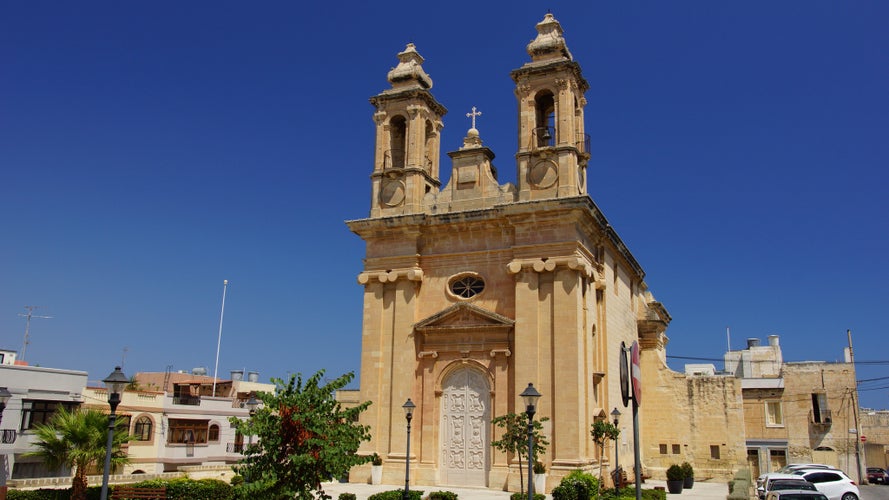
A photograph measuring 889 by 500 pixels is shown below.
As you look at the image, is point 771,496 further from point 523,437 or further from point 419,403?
point 419,403

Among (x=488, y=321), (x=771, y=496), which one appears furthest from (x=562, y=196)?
(x=771, y=496)

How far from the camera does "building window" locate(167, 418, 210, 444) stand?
130 feet

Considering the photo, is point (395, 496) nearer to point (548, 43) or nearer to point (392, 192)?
point (392, 192)

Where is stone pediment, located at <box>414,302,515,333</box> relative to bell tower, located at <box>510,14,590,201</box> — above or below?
below

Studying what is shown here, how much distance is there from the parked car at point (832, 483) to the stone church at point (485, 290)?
7209 mm

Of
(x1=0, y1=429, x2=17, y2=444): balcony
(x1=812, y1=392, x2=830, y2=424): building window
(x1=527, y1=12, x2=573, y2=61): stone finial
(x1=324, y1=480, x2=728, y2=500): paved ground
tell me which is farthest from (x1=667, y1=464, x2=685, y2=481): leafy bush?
(x1=0, y1=429, x2=17, y2=444): balcony

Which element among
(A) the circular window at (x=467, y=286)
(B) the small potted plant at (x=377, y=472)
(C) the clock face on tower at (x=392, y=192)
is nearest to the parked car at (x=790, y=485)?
(A) the circular window at (x=467, y=286)

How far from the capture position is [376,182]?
30078 mm

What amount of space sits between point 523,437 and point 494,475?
12.1ft

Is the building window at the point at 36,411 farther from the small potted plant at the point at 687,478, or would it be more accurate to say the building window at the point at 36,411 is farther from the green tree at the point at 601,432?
the small potted plant at the point at 687,478

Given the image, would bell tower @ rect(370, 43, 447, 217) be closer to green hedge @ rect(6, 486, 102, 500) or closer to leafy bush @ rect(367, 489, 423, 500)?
leafy bush @ rect(367, 489, 423, 500)

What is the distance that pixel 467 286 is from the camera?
1097 inches

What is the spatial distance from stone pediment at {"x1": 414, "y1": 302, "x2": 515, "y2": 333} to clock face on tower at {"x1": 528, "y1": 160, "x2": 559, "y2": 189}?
5064 mm

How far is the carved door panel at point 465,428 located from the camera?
25.9 m
